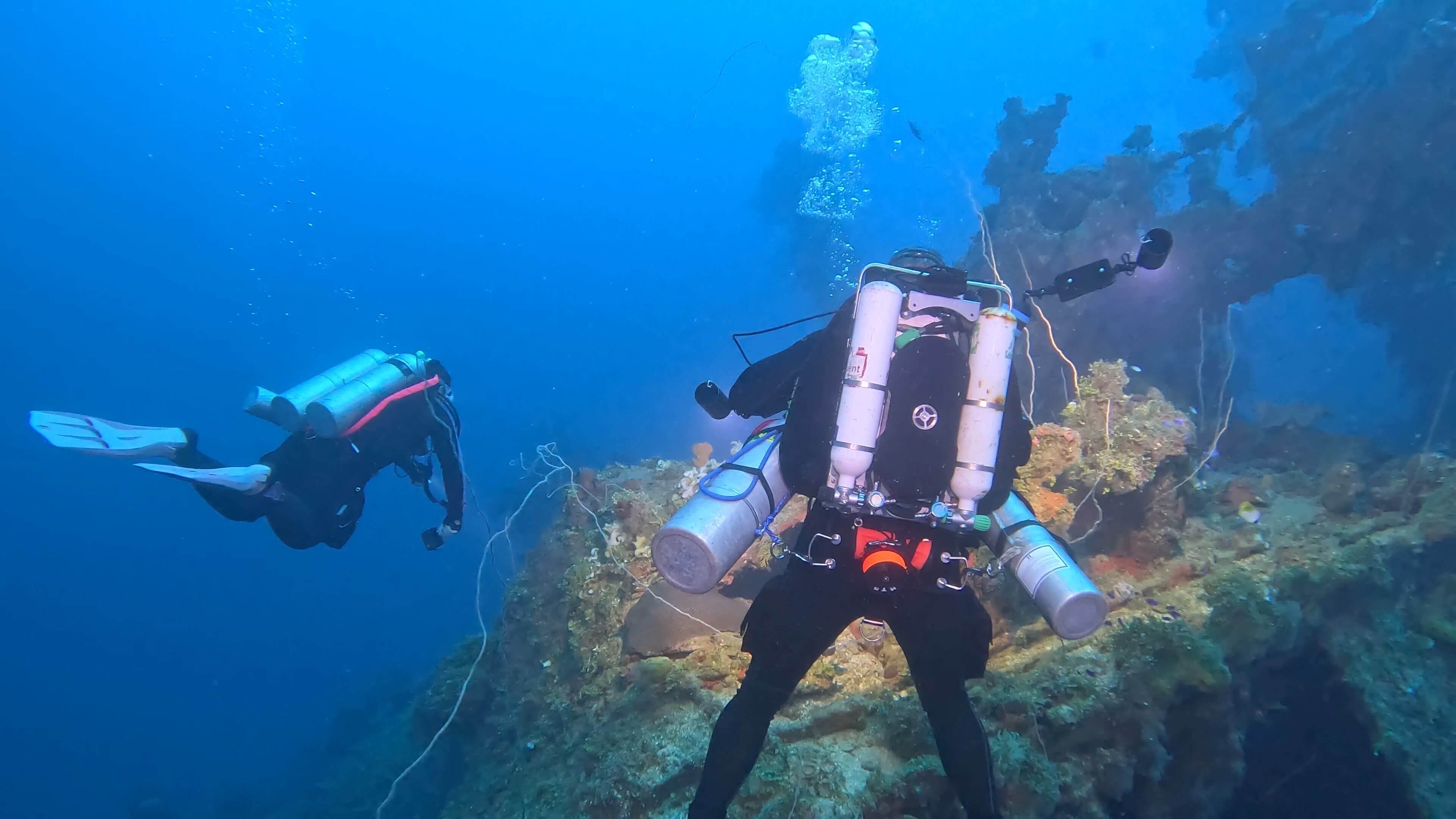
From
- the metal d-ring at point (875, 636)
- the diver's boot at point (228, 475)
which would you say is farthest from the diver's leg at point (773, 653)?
the diver's boot at point (228, 475)

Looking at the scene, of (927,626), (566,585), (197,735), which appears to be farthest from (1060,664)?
(197,735)

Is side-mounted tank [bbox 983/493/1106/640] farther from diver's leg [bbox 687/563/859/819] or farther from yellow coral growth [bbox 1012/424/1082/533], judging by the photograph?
yellow coral growth [bbox 1012/424/1082/533]

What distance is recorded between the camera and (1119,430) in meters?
6.53

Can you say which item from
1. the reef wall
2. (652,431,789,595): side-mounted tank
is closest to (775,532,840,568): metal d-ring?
(652,431,789,595): side-mounted tank

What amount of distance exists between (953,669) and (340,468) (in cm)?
673

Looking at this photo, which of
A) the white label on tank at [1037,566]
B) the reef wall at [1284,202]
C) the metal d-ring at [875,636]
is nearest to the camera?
the white label on tank at [1037,566]

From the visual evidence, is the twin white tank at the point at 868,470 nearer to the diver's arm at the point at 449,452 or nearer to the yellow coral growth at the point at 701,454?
the diver's arm at the point at 449,452

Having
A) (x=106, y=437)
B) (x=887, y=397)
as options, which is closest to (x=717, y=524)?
(x=887, y=397)

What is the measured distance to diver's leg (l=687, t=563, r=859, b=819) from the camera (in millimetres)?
2934

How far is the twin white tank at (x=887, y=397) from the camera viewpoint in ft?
10.0

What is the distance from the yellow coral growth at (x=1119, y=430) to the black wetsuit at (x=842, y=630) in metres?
3.83

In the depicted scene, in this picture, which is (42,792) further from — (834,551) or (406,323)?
(406,323)

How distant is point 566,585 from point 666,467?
3602 millimetres

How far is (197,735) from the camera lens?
35656 millimetres
